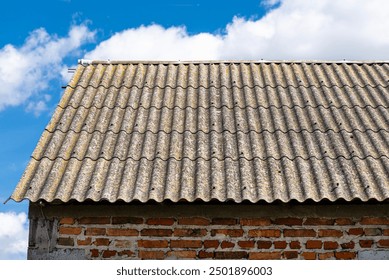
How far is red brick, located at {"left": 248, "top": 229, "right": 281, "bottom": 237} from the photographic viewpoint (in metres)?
5.54

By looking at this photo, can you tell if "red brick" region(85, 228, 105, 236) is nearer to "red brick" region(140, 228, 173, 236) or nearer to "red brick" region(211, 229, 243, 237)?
"red brick" region(140, 228, 173, 236)

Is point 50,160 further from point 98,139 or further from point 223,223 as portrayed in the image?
point 223,223


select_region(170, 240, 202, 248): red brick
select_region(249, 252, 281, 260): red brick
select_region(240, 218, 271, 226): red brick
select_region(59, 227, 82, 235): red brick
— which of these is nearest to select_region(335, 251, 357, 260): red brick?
select_region(249, 252, 281, 260): red brick

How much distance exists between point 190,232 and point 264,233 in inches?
29.3

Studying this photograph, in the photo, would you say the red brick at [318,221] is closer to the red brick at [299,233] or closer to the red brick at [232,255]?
the red brick at [299,233]

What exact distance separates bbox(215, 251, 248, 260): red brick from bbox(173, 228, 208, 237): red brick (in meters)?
0.25

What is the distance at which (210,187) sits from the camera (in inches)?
214

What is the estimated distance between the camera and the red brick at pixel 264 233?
5.54 metres

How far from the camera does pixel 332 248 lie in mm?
Answer: 5555

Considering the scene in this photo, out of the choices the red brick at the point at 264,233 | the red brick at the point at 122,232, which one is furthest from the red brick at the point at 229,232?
the red brick at the point at 122,232

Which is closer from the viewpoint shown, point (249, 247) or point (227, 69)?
point (249, 247)

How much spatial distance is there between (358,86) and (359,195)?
9.47ft

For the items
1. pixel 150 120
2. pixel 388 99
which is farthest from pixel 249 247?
pixel 388 99

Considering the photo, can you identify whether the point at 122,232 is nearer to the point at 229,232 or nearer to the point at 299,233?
the point at 229,232
